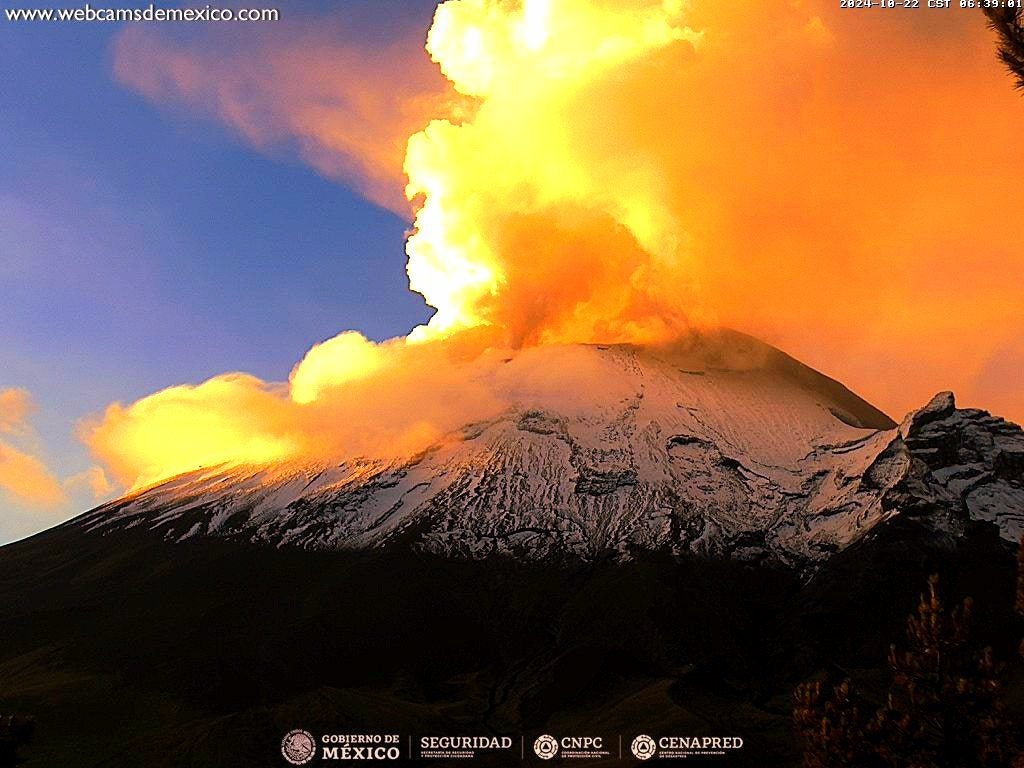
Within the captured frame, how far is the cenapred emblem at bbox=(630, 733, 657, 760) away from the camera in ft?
520

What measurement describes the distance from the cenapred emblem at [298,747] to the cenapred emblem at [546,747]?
38.5 m

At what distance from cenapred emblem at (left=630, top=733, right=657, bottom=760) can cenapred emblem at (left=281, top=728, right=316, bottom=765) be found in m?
53.3

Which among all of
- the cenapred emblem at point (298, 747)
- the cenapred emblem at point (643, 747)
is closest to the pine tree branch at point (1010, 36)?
the cenapred emblem at point (643, 747)

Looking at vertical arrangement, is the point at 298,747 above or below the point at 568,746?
above

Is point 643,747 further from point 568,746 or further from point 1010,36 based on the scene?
point 1010,36

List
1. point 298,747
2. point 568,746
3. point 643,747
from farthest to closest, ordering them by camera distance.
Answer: point 568,746 → point 298,747 → point 643,747

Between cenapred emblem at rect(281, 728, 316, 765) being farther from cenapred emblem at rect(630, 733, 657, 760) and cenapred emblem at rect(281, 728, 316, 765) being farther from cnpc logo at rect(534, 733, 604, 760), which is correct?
cenapred emblem at rect(630, 733, 657, 760)

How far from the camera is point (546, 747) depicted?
172 meters

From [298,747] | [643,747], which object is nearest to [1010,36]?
[643,747]

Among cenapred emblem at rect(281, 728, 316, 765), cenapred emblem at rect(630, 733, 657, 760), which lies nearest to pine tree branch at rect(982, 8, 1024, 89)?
cenapred emblem at rect(630, 733, 657, 760)

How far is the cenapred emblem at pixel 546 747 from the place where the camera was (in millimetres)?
168125

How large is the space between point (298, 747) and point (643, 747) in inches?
2254

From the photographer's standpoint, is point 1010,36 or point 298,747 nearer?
point 1010,36

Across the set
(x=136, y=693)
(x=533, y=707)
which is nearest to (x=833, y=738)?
(x=533, y=707)
